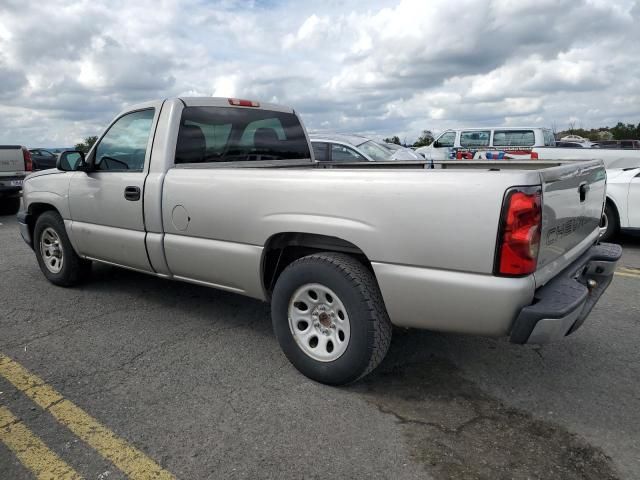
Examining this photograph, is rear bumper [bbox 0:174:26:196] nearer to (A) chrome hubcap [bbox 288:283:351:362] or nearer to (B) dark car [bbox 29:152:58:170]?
(A) chrome hubcap [bbox 288:283:351:362]

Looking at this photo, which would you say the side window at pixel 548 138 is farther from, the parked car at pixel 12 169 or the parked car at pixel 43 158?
the parked car at pixel 43 158

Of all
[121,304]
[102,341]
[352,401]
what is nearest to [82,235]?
[121,304]

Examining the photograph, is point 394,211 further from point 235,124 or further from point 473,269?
point 235,124

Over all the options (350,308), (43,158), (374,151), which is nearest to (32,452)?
(350,308)

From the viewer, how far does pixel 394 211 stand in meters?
2.68

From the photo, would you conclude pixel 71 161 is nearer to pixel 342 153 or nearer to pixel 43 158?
pixel 342 153

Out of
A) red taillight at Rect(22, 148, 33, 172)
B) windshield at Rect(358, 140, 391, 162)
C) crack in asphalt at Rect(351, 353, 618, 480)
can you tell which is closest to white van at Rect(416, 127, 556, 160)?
windshield at Rect(358, 140, 391, 162)

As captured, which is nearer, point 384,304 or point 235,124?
point 384,304

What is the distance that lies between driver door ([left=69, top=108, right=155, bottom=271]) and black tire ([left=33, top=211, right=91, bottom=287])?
24cm

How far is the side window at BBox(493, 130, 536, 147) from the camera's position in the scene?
15008mm

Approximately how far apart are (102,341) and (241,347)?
41.6 inches

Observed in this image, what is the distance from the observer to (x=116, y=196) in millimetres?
4191

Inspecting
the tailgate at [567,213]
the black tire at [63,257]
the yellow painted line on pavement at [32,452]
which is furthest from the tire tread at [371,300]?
the black tire at [63,257]

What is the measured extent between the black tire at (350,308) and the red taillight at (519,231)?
72 centimetres
